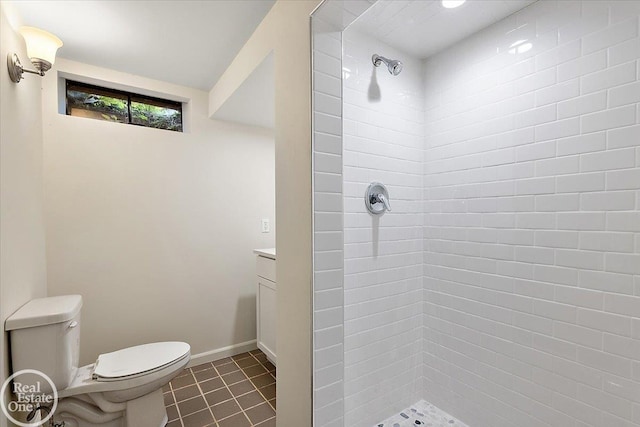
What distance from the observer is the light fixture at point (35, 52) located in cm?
122

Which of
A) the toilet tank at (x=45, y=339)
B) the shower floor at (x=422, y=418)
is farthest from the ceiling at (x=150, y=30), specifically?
the shower floor at (x=422, y=418)

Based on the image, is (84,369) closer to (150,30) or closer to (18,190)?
(18,190)

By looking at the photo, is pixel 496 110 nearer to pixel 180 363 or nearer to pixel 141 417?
pixel 180 363

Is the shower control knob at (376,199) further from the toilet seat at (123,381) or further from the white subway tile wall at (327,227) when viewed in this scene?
the toilet seat at (123,381)

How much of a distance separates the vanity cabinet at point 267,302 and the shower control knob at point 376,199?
84 cm

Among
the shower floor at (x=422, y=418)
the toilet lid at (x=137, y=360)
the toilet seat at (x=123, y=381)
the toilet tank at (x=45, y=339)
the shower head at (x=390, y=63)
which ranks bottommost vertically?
the shower floor at (x=422, y=418)

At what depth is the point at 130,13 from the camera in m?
1.47

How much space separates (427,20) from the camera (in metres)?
1.49

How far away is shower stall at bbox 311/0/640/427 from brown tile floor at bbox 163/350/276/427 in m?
0.68

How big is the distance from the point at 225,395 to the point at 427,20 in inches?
104

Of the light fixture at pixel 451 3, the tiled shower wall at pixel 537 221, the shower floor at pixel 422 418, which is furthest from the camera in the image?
the shower floor at pixel 422 418

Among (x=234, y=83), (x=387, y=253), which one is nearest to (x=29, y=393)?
(x=387, y=253)

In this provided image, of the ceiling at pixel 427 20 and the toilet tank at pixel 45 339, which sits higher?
the ceiling at pixel 427 20

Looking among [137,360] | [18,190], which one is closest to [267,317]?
[137,360]
